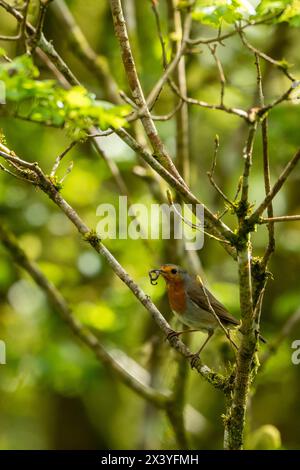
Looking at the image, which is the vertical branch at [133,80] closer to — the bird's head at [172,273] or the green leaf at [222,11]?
the green leaf at [222,11]

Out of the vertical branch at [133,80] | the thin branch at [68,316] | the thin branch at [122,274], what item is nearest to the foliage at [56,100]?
the thin branch at [122,274]

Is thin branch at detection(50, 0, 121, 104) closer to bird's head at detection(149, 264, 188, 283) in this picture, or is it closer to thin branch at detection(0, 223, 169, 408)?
thin branch at detection(0, 223, 169, 408)

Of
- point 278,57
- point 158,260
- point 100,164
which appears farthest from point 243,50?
point 158,260

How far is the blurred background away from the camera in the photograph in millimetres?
7309

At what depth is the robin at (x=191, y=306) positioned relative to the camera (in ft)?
16.6

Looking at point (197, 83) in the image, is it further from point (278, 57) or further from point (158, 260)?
point (158, 260)

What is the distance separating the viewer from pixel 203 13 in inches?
131

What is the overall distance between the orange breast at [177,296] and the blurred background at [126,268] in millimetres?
1279

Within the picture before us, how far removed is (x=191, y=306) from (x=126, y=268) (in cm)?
302

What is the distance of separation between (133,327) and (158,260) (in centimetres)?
231

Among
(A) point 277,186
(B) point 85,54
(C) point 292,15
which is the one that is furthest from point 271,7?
(B) point 85,54

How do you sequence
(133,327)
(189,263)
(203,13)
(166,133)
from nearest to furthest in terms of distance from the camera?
(203,13) → (189,263) → (166,133) → (133,327)

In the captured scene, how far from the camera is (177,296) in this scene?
5.24 metres

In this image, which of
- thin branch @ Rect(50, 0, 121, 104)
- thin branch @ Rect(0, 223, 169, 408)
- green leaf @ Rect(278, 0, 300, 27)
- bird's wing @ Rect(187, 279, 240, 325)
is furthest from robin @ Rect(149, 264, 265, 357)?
green leaf @ Rect(278, 0, 300, 27)
